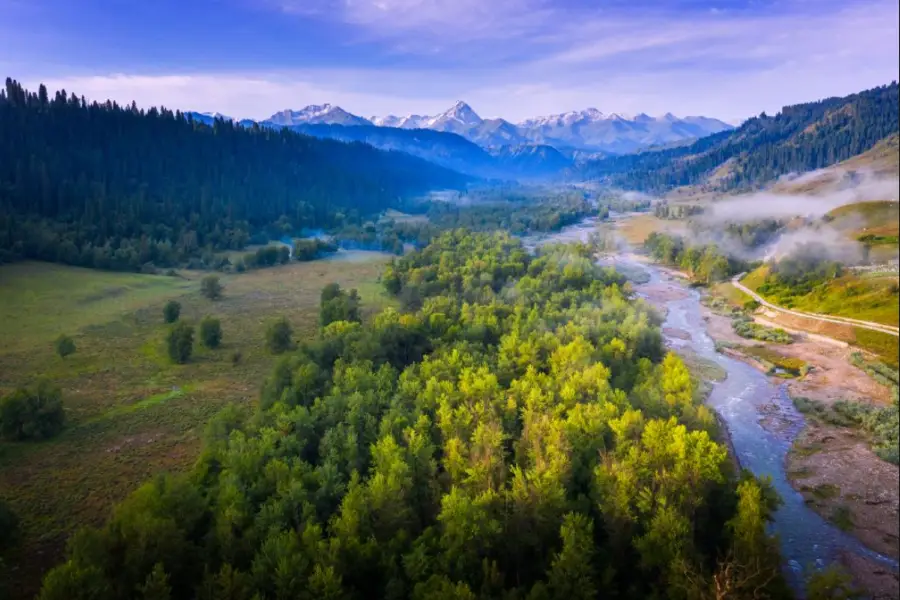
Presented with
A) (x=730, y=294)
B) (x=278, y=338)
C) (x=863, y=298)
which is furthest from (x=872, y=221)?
(x=730, y=294)

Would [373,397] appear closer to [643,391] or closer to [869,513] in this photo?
[643,391]

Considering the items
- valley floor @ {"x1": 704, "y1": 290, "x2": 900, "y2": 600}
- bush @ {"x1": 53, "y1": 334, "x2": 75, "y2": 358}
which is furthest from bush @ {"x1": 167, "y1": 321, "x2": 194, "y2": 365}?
valley floor @ {"x1": 704, "y1": 290, "x2": 900, "y2": 600}

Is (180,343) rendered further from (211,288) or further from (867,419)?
(867,419)

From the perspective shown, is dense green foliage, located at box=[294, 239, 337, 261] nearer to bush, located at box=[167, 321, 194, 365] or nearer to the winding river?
bush, located at box=[167, 321, 194, 365]

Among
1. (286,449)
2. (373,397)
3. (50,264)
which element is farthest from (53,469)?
(50,264)

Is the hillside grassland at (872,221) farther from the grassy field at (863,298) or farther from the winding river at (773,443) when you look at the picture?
the winding river at (773,443)

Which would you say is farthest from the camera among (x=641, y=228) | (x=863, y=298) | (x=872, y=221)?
(x=641, y=228)

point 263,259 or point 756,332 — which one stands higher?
point 263,259
